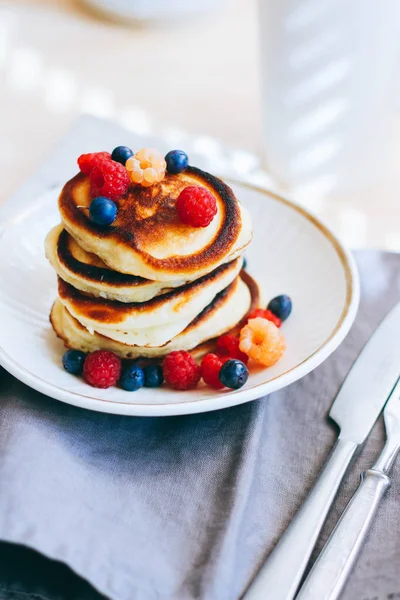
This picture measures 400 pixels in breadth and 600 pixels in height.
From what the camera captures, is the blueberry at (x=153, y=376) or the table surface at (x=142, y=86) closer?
the blueberry at (x=153, y=376)

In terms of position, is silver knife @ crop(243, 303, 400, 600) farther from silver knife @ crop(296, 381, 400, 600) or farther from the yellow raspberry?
the yellow raspberry

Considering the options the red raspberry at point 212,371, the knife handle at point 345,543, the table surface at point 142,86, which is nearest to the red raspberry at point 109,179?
the red raspberry at point 212,371

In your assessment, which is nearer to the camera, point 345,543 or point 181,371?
point 345,543

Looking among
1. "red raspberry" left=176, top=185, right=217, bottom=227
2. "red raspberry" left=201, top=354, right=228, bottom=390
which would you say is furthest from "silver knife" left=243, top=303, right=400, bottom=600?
"red raspberry" left=176, top=185, right=217, bottom=227

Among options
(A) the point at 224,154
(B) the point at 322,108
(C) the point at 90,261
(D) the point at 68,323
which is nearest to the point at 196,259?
(C) the point at 90,261

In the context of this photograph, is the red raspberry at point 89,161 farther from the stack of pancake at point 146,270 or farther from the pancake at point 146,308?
the pancake at point 146,308

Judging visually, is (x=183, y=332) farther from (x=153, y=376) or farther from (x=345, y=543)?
(x=345, y=543)

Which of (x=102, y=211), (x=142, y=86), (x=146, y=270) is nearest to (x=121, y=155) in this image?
(x=102, y=211)
